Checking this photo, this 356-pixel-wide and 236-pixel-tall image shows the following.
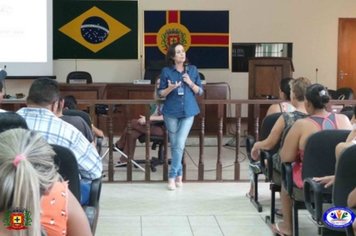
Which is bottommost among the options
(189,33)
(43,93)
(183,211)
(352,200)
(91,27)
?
(183,211)

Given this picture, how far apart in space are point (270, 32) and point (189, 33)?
150 centimetres

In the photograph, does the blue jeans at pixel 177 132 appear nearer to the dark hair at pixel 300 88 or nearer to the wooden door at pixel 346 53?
the dark hair at pixel 300 88

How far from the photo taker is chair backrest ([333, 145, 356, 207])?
2.45 metres

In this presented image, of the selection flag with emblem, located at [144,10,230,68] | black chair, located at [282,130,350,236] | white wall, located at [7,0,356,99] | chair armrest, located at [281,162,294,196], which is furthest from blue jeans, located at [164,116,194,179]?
white wall, located at [7,0,356,99]

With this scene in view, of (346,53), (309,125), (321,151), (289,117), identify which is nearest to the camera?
(321,151)

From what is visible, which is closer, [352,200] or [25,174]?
[25,174]

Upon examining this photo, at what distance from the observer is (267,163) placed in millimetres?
4039

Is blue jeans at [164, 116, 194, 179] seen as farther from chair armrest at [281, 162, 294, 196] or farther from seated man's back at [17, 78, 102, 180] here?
seated man's back at [17, 78, 102, 180]

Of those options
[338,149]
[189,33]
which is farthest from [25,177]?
[189,33]

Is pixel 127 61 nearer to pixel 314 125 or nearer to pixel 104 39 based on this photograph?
pixel 104 39

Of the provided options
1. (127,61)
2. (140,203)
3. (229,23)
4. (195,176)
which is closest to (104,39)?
(127,61)

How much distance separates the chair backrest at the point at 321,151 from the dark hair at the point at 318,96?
11.4 inches

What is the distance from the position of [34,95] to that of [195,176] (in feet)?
10.1

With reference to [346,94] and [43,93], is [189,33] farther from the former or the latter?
[43,93]
